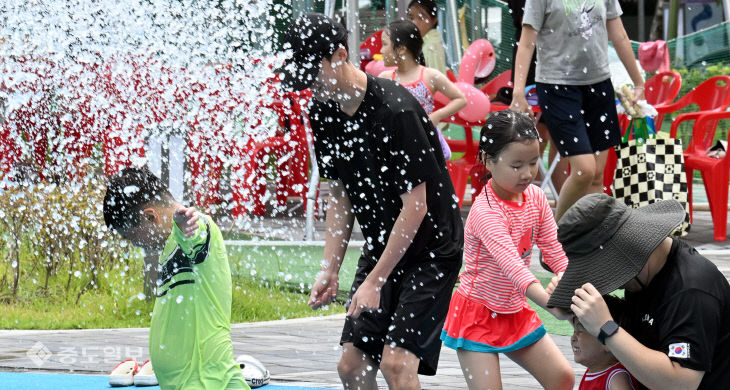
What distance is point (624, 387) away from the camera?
319 centimetres

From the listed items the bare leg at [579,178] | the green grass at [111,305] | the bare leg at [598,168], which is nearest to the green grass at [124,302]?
the green grass at [111,305]

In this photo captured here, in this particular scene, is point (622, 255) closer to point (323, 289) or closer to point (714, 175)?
point (323, 289)

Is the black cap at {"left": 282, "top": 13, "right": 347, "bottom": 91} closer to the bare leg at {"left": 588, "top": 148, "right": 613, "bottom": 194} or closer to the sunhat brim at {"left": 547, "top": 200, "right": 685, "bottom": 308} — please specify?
the sunhat brim at {"left": 547, "top": 200, "right": 685, "bottom": 308}

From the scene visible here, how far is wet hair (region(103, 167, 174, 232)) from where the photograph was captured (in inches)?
164

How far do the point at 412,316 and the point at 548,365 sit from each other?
0.56 meters

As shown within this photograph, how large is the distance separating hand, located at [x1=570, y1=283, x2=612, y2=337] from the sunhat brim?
5 centimetres

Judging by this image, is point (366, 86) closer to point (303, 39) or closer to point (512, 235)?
point (303, 39)

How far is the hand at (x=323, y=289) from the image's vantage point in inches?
159

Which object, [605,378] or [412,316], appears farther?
[412,316]

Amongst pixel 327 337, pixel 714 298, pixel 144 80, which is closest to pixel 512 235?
pixel 714 298

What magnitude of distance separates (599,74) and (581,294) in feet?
13.3

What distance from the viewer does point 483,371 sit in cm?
392

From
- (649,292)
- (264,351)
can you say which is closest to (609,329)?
(649,292)

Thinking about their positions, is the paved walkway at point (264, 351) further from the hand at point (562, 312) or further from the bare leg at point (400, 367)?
the hand at point (562, 312)
